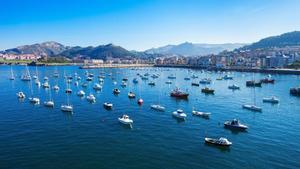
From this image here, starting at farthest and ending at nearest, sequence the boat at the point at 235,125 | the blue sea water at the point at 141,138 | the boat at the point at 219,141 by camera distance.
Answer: the boat at the point at 235,125, the boat at the point at 219,141, the blue sea water at the point at 141,138

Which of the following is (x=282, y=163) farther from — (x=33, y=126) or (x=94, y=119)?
(x=33, y=126)

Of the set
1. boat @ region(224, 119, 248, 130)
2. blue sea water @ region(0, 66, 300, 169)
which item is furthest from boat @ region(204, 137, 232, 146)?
boat @ region(224, 119, 248, 130)

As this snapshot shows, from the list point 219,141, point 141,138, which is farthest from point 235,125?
point 141,138

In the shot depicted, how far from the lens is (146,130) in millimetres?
57406

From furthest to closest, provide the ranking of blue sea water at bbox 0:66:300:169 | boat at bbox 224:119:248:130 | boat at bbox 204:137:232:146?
boat at bbox 224:119:248:130
boat at bbox 204:137:232:146
blue sea water at bbox 0:66:300:169

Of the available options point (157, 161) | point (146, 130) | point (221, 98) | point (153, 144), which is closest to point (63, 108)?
point (146, 130)

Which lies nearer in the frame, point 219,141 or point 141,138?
point 219,141

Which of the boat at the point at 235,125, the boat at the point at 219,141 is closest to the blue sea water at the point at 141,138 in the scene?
the boat at the point at 219,141

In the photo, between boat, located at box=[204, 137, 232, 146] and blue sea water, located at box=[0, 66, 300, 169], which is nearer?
blue sea water, located at box=[0, 66, 300, 169]

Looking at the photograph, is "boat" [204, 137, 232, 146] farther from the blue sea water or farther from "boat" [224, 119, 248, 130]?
"boat" [224, 119, 248, 130]

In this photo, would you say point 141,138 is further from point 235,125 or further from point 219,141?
point 235,125

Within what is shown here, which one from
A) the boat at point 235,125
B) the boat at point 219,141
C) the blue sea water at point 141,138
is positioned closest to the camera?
the blue sea water at point 141,138

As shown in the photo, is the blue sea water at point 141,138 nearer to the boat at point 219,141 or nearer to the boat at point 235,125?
the boat at point 219,141

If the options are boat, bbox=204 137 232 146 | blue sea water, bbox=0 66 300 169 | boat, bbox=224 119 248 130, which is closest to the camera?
blue sea water, bbox=0 66 300 169
